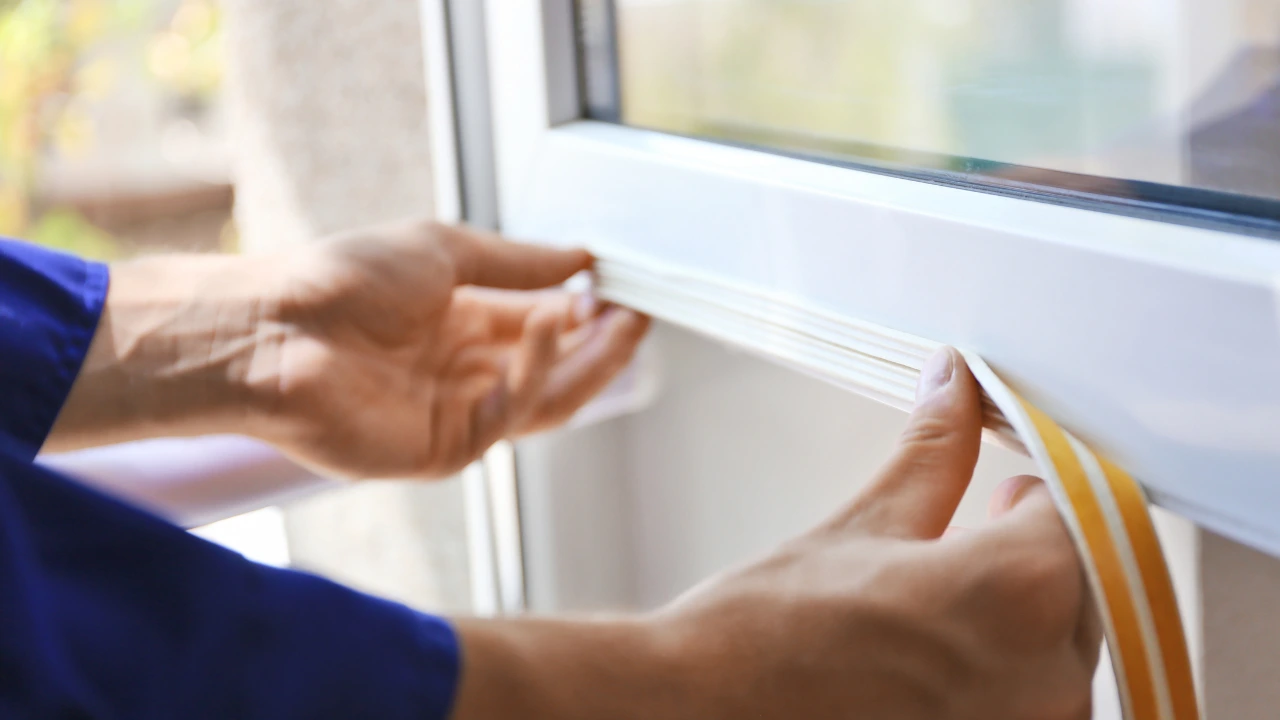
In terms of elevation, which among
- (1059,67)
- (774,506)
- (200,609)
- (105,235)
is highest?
(1059,67)

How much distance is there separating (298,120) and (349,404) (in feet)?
0.78

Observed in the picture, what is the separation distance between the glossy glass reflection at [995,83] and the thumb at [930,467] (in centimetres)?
8

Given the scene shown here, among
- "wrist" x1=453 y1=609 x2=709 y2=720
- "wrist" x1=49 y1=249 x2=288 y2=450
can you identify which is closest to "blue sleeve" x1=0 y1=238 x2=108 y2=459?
"wrist" x1=49 y1=249 x2=288 y2=450

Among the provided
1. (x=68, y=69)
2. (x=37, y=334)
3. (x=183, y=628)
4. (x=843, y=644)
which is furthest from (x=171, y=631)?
(x=68, y=69)

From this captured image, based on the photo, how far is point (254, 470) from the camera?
537mm

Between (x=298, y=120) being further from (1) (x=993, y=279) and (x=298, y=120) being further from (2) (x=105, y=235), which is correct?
(2) (x=105, y=235)

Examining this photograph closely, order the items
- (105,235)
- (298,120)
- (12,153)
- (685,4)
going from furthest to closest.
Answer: (105,235) < (12,153) < (298,120) < (685,4)

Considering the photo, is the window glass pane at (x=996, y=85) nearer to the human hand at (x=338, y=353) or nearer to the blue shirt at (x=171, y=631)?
the human hand at (x=338, y=353)

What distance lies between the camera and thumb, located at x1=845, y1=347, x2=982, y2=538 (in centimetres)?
32

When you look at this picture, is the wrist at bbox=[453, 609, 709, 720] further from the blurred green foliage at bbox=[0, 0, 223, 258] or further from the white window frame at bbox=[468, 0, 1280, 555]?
the blurred green foliage at bbox=[0, 0, 223, 258]

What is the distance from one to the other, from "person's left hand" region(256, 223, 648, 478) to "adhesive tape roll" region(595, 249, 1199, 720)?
17 centimetres

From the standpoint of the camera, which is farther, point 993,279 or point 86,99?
point 86,99

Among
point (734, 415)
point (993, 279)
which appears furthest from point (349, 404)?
point (993, 279)

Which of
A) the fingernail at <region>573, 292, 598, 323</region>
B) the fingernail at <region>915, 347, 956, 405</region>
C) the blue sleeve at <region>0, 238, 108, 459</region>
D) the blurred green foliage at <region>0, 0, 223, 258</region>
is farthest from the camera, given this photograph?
the blurred green foliage at <region>0, 0, 223, 258</region>
